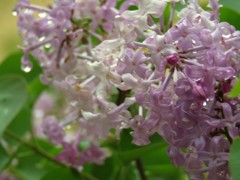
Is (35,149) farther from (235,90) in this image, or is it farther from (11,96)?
(235,90)

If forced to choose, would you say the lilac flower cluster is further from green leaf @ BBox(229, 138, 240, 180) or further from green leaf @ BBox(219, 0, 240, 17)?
green leaf @ BBox(219, 0, 240, 17)

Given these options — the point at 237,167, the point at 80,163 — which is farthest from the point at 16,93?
the point at 237,167

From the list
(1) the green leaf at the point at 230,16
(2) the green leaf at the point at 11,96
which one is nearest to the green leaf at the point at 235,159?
(1) the green leaf at the point at 230,16

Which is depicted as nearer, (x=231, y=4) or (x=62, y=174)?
(x=231, y=4)

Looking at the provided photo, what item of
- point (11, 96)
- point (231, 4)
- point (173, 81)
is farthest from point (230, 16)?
point (11, 96)

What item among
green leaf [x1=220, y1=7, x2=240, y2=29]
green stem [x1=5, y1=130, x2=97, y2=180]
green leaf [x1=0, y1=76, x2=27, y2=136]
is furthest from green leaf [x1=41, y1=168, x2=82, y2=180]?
green leaf [x1=220, y1=7, x2=240, y2=29]

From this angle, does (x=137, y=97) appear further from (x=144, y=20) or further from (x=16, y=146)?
(x=16, y=146)
